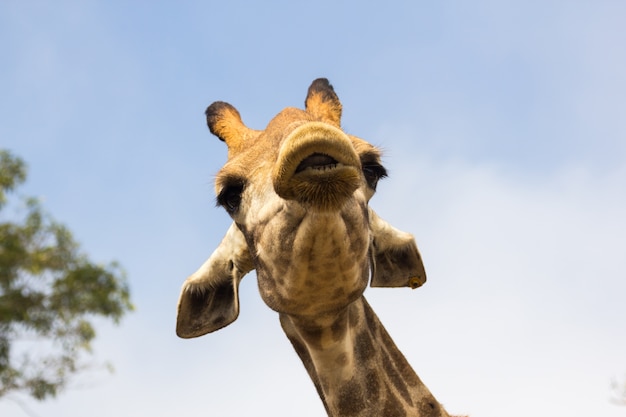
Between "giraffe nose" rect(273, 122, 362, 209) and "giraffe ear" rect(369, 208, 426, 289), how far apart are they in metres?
1.91

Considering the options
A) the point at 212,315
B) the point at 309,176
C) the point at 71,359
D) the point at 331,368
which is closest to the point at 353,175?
the point at 309,176

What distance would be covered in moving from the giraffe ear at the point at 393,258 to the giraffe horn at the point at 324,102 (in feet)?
2.79

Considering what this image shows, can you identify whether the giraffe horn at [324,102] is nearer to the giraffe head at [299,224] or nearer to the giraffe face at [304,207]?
the giraffe head at [299,224]

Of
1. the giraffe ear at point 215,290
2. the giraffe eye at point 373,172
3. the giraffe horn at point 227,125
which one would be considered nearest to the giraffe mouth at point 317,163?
the giraffe eye at point 373,172

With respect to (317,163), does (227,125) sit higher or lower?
higher

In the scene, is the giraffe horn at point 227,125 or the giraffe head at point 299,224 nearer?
the giraffe head at point 299,224

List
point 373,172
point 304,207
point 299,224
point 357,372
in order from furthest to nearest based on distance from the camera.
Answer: point 357,372
point 373,172
point 299,224
point 304,207

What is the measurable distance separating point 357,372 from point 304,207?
1.83 meters

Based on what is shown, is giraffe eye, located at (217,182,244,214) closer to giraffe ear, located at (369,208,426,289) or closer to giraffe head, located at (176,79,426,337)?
giraffe head, located at (176,79,426,337)

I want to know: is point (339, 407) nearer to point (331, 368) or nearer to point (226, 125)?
point (331, 368)

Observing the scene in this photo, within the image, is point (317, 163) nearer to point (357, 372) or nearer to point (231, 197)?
point (231, 197)

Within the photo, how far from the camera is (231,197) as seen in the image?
4414mm

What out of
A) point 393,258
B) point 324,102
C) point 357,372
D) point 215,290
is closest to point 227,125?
point 324,102

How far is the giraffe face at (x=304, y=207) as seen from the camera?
321 centimetres
